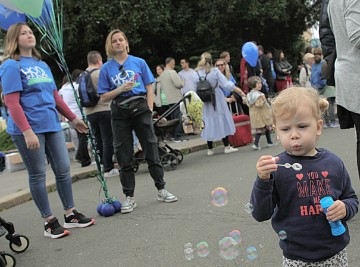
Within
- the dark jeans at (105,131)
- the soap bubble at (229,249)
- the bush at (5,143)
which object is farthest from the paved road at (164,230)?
the bush at (5,143)

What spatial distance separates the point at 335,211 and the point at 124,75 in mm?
3459

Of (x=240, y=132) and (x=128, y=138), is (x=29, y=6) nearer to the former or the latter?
(x=128, y=138)

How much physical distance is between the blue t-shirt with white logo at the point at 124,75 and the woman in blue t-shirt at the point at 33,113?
2.38ft

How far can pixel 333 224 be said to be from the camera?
76.7 inches

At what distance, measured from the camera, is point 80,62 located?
16953mm

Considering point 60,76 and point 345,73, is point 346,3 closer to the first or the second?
point 345,73

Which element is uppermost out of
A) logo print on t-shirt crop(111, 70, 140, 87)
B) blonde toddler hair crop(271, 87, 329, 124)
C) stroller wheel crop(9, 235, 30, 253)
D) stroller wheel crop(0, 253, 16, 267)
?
blonde toddler hair crop(271, 87, 329, 124)

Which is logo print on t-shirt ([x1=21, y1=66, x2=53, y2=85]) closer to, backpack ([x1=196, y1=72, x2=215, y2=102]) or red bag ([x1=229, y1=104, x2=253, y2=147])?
backpack ([x1=196, y1=72, x2=215, y2=102])

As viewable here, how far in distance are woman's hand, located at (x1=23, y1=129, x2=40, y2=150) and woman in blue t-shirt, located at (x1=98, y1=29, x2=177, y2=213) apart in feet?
3.82

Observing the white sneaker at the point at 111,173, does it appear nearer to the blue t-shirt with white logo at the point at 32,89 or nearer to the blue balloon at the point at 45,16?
the blue t-shirt with white logo at the point at 32,89

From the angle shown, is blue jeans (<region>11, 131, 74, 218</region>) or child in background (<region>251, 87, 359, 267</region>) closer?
child in background (<region>251, 87, 359, 267</region>)

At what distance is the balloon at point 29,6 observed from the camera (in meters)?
4.27

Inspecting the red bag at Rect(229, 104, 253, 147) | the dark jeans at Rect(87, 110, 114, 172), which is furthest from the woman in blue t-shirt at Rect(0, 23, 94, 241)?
the red bag at Rect(229, 104, 253, 147)

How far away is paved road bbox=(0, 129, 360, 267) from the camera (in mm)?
3580
